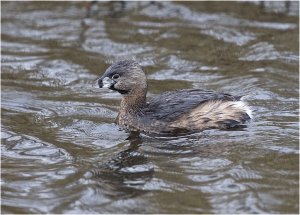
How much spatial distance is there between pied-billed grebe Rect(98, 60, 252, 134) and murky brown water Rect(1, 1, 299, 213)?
0.71ft

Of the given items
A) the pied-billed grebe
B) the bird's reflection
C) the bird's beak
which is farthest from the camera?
the bird's beak

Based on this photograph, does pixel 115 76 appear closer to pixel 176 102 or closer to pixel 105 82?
pixel 105 82

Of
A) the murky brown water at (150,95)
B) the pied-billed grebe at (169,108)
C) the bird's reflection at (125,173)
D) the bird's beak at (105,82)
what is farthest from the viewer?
the bird's beak at (105,82)

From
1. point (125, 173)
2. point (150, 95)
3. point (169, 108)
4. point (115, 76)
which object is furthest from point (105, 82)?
point (125, 173)

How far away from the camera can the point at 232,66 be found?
1148 cm

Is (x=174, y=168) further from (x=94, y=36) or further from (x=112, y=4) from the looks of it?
(x=112, y=4)

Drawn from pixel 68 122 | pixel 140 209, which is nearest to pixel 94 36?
pixel 68 122

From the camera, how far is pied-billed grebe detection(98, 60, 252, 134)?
8.78 metres

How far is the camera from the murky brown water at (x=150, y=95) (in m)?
6.76

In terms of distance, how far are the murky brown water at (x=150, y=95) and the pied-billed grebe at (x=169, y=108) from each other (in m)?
0.22

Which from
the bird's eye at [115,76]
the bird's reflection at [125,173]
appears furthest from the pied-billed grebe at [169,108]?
the bird's reflection at [125,173]

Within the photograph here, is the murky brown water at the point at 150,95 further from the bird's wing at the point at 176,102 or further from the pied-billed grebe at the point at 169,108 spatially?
the bird's wing at the point at 176,102

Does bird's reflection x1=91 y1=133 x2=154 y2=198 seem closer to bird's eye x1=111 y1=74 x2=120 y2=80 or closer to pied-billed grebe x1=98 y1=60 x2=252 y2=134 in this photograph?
pied-billed grebe x1=98 y1=60 x2=252 y2=134

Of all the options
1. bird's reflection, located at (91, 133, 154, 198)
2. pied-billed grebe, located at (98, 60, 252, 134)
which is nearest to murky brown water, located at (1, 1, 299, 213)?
bird's reflection, located at (91, 133, 154, 198)
